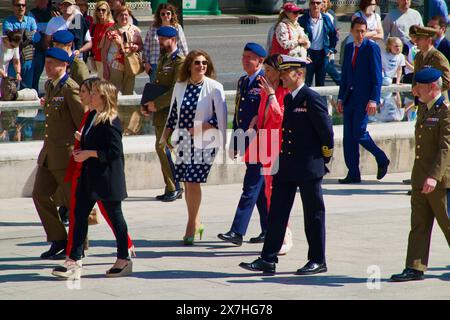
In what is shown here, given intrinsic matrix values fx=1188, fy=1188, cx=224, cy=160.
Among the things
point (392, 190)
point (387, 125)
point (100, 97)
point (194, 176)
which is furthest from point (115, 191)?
point (387, 125)

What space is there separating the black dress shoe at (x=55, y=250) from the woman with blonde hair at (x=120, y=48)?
6.06 m

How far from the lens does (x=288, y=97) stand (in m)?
9.12

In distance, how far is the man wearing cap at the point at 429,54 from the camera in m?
11.4

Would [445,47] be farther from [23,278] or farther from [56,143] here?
[23,278]

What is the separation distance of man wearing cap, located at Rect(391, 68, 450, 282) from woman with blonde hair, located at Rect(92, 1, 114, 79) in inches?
316

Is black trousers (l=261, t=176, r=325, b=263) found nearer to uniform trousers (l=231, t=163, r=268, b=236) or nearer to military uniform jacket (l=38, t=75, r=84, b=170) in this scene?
uniform trousers (l=231, t=163, r=268, b=236)

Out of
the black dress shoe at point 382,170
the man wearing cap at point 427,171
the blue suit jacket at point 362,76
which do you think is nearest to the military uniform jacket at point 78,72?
the man wearing cap at point 427,171

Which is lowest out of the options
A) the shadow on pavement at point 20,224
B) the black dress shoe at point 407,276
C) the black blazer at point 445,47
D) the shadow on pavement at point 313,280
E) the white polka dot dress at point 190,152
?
the shadow on pavement at point 20,224

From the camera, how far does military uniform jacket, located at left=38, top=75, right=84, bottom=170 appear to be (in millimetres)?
9781

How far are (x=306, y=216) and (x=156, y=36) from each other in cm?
550

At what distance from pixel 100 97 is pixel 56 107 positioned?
1010mm

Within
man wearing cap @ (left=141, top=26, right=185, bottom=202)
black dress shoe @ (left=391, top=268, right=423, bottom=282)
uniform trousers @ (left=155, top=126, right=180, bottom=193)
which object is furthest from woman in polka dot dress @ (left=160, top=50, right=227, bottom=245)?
black dress shoe @ (left=391, top=268, right=423, bottom=282)

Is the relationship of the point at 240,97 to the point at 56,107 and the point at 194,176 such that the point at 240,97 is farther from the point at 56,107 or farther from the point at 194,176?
the point at 56,107

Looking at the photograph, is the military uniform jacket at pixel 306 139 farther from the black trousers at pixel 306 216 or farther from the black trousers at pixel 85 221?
the black trousers at pixel 85 221
